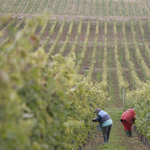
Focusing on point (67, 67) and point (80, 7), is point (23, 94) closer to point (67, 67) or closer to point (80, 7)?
point (67, 67)

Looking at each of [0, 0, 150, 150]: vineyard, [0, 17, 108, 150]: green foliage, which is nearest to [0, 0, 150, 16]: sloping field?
[0, 0, 150, 150]: vineyard

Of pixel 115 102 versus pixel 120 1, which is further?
pixel 120 1

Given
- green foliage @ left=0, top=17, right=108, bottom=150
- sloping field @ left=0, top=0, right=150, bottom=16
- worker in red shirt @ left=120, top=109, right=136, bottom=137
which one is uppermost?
green foliage @ left=0, top=17, right=108, bottom=150

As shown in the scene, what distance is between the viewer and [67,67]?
14.7 feet

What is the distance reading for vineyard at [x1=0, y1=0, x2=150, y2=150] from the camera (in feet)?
7.36

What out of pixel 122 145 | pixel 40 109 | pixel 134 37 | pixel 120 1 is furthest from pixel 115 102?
pixel 120 1

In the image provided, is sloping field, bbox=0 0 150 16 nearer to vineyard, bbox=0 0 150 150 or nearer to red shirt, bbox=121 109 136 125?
vineyard, bbox=0 0 150 150

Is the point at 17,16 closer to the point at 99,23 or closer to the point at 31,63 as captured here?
the point at 99,23

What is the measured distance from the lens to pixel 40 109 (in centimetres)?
288

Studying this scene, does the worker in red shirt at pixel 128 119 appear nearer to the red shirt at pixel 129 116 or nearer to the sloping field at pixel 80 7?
the red shirt at pixel 129 116

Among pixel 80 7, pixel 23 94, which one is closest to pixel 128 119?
pixel 23 94

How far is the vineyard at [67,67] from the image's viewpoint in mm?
2244

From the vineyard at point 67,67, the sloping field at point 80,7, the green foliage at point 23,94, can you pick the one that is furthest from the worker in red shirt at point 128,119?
the sloping field at point 80,7

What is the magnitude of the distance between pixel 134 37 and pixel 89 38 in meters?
8.29
